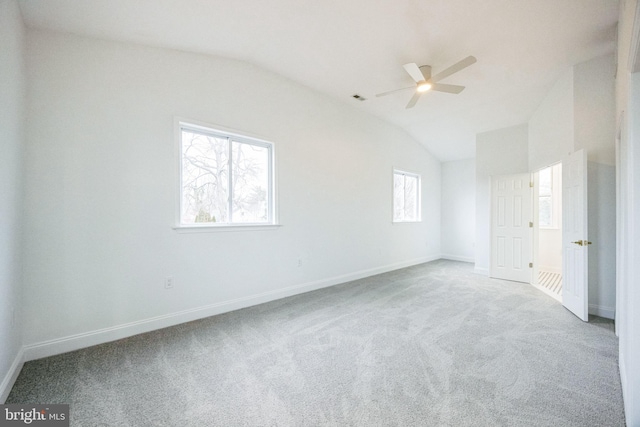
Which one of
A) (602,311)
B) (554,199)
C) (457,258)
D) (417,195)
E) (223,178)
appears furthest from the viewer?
(457,258)

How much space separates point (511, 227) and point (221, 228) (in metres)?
5.04

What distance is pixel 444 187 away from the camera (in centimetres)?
757

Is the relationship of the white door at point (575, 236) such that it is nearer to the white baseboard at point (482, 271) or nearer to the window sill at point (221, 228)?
the white baseboard at point (482, 271)

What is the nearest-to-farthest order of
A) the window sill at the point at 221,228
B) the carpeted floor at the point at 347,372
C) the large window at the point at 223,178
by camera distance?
1. the carpeted floor at the point at 347,372
2. the window sill at the point at 221,228
3. the large window at the point at 223,178

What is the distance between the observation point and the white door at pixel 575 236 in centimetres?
321

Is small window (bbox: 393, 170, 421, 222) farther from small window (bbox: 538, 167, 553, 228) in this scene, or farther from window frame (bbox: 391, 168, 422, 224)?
small window (bbox: 538, 167, 553, 228)

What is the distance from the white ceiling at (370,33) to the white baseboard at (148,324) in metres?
2.71

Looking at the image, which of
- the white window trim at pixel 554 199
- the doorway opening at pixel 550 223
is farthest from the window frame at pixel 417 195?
the white window trim at pixel 554 199

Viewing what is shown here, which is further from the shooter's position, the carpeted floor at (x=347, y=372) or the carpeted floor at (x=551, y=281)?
the carpeted floor at (x=551, y=281)

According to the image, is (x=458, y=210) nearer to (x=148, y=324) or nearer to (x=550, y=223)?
(x=550, y=223)

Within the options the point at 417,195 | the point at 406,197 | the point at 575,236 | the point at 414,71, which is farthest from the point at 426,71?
the point at 417,195

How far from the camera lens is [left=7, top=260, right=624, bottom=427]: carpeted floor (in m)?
1.70

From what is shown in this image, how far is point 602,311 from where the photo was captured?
11.0ft

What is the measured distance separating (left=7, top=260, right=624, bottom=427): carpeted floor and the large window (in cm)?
123
